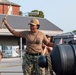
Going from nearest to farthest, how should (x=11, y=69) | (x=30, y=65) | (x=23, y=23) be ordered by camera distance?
1. (x=30, y=65)
2. (x=11, y=69)
3. (x=23, y=23)

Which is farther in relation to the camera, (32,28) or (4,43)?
(4,43)

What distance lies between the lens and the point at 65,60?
3.43m

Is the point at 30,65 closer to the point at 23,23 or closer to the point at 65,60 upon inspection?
the point at 65,60

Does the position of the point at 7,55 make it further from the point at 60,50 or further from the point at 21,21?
the point at 60,50

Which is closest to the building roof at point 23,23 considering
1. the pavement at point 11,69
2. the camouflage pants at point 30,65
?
the pavement at point 11,69

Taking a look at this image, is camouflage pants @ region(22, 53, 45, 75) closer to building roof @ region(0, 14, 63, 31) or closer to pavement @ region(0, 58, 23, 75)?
pavement @ region(0, 58, 23, 75)

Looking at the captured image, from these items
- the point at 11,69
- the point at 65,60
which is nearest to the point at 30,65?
the point at 65,60

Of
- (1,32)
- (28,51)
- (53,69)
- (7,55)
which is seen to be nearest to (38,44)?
(28,51)

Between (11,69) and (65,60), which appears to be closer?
(65,60)

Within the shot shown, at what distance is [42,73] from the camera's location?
7.55m

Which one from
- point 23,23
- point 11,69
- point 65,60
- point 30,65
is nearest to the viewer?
point 65,60

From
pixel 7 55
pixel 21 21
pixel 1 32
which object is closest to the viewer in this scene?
pixel 7 55

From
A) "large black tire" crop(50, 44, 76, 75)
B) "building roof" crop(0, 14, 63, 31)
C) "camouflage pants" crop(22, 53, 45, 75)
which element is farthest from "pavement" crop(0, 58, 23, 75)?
"building roof" crop(0, 14, 63, 31)

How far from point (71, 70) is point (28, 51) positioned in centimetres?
422
